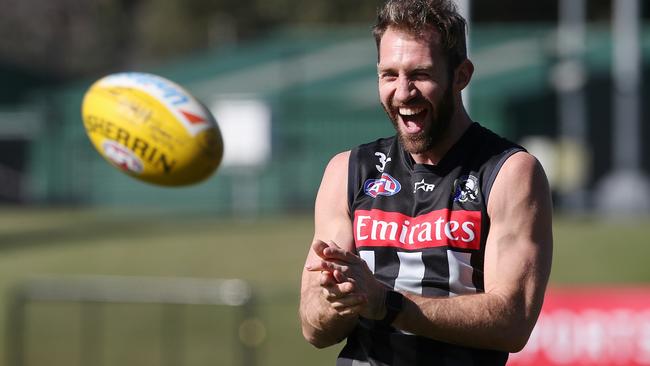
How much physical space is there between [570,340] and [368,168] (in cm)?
561

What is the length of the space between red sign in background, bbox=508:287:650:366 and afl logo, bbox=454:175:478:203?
5.53 meters

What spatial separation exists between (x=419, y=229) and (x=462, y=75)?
516mm

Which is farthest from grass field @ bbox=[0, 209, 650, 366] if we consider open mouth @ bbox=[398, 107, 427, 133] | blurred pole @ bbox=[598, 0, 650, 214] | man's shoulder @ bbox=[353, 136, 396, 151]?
open mouth @ bbox=[398, 107, 427, 133]

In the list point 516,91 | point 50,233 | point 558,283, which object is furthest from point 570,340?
point 516,91

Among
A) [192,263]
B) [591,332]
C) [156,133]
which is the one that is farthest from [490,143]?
[192,263]

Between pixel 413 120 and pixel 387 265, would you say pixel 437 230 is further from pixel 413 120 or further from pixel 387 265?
pixel 413 120

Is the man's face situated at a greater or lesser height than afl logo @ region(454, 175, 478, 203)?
greater

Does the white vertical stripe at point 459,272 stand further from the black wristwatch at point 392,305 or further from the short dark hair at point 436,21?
the short dark hair at point 436,21

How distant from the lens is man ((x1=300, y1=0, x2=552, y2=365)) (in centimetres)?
389

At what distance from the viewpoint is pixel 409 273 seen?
13.3 ft

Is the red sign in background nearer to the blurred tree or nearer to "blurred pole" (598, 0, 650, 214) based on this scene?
"blurred pole" (598, 0, 650, 214)

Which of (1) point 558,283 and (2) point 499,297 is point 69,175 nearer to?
(1) point 558,283

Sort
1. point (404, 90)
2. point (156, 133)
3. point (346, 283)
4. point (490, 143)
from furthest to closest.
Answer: point (156, 133), point (490, 143), point (404, 90), point (346, 283)

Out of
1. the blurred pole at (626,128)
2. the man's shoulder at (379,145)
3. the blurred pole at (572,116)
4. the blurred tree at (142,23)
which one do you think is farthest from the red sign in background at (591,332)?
the blurred tree at (142,23)
